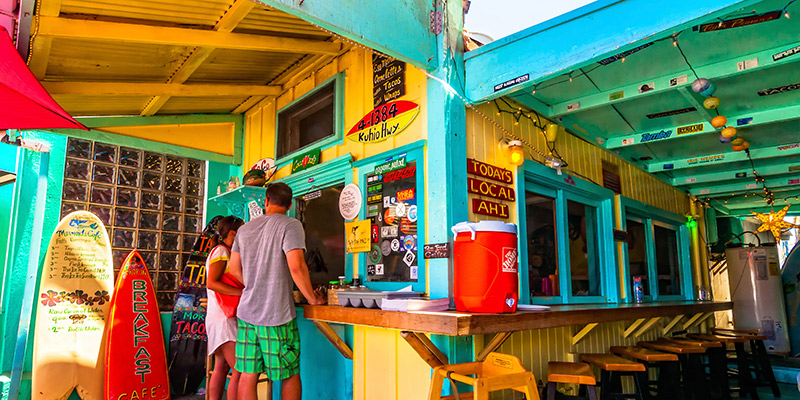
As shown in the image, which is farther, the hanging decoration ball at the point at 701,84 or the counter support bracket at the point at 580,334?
the counter support bracket at the point at 580,334

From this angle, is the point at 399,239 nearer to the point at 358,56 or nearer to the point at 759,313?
the point at 358,56

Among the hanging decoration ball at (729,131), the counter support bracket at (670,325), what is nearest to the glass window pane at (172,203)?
the hanging decoration ball at (729,131)

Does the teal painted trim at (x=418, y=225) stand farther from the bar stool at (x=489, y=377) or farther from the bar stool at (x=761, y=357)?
the bar stool at (x=761, y=357)

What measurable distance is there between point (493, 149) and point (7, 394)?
4384mm

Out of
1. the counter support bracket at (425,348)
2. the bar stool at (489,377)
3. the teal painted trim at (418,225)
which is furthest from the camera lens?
the teal painted trim at (418,225)

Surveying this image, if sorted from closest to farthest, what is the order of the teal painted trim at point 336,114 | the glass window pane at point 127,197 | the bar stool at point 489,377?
the bar stool at point 489,377 < the teal painted trim at point 336,114 < the glass window pane at point 127,197

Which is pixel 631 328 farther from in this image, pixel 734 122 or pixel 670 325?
pixel 734 122

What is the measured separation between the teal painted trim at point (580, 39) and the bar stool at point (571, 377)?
1.83 meters

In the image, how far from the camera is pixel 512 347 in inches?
138

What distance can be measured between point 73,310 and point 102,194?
1.11 metres

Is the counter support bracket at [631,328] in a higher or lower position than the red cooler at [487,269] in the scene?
lower

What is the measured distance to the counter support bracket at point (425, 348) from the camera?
9.03 feet

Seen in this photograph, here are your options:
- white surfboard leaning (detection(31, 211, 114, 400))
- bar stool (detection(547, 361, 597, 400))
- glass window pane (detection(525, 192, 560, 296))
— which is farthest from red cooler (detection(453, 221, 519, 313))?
white surfboard leaning (detection(31, 211, 114, 400))

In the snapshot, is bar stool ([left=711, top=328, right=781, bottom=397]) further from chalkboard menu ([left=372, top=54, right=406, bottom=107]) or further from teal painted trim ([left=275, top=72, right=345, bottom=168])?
teal painted trim ([left=275, top=72, right=345, bottom=168])
